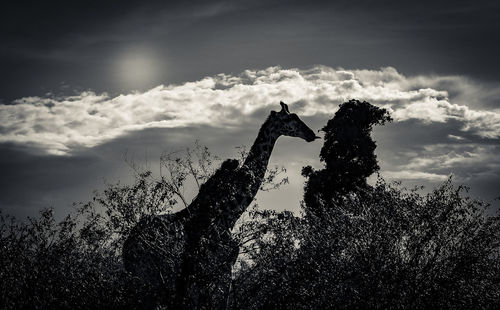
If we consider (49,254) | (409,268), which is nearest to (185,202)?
(49,254)

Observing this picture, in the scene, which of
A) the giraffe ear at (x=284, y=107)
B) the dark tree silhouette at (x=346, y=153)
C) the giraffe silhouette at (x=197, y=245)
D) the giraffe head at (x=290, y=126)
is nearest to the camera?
the giraffe silhouette at (x=197, y=245)

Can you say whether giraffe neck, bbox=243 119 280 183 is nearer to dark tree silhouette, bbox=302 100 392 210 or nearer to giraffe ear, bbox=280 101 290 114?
giraffe ear, bbox=280 101 290 114

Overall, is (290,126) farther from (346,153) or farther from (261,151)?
(346,153)

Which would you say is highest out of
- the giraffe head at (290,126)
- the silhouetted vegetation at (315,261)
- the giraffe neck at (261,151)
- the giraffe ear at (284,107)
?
the giraffe ear at (284,107)

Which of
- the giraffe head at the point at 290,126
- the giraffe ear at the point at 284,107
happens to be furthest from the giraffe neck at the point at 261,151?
the giraffe ear at the point at 284,107

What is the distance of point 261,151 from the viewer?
558 inches

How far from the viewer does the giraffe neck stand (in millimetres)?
13039

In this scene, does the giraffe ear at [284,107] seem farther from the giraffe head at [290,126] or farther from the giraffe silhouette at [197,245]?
the giraffe silhouette at [197,245]

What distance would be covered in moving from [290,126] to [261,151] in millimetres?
1304

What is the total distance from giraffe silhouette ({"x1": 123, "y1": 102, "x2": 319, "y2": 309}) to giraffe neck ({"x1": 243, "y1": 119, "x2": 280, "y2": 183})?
6cm

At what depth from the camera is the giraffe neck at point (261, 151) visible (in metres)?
13.0

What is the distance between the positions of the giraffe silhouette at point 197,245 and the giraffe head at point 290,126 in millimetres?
2132

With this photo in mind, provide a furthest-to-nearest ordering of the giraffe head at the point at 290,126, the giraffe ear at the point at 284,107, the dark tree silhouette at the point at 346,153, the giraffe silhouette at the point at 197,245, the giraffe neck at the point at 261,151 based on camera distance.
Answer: the dark tree silhouette at the point at 346,153 < the giraffe ear at the point at 284,107 < the giraffe head at the point at 290,126 < the giraffe neck at the point at 261,151 < the giraffe silhouette at the point at 197,245

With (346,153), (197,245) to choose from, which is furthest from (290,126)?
(346,153)
